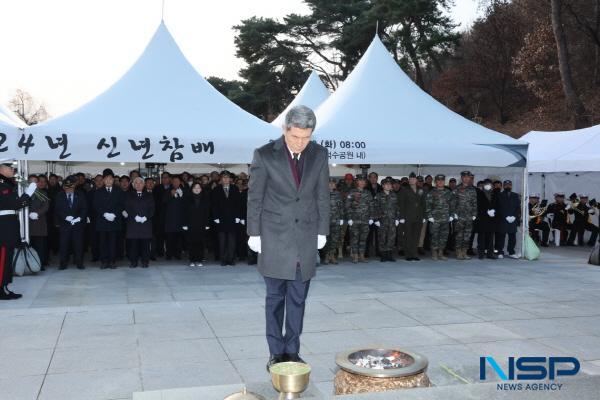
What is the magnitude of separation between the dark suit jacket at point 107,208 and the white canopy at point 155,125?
4.49ft

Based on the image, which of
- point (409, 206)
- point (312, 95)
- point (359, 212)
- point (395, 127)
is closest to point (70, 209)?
point (359, 212)

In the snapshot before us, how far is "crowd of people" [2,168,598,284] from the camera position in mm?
10562

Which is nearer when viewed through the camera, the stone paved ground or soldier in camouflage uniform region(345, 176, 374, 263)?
the stone paved ground

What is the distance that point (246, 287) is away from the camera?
8781mm

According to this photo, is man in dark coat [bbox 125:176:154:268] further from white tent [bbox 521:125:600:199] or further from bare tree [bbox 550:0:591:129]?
bare tree [bbox 550:0:591:129]

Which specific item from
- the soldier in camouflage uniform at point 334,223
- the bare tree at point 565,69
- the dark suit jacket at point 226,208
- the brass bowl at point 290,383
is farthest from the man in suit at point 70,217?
the bare tree at point 565,69

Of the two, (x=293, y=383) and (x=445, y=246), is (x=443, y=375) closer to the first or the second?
(x=293, y=383)

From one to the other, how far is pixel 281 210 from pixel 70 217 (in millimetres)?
7431

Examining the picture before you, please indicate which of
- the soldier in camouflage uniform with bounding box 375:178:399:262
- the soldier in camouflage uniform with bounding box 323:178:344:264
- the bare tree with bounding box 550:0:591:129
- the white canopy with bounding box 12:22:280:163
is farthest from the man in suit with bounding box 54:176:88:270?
the bare tree with bounding box 550:0:591:129

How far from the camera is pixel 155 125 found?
9961mm

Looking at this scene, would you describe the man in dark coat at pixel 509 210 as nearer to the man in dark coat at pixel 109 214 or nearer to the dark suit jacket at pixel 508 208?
the dark suit jacket at pixel 508 208

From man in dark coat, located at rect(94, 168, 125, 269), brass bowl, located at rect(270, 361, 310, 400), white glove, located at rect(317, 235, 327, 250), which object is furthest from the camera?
man in dark coat, located at rect(94, 168, 125, 269)

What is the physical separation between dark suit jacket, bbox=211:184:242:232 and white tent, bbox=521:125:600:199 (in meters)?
8.73

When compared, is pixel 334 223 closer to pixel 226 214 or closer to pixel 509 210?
pixel 226 214
